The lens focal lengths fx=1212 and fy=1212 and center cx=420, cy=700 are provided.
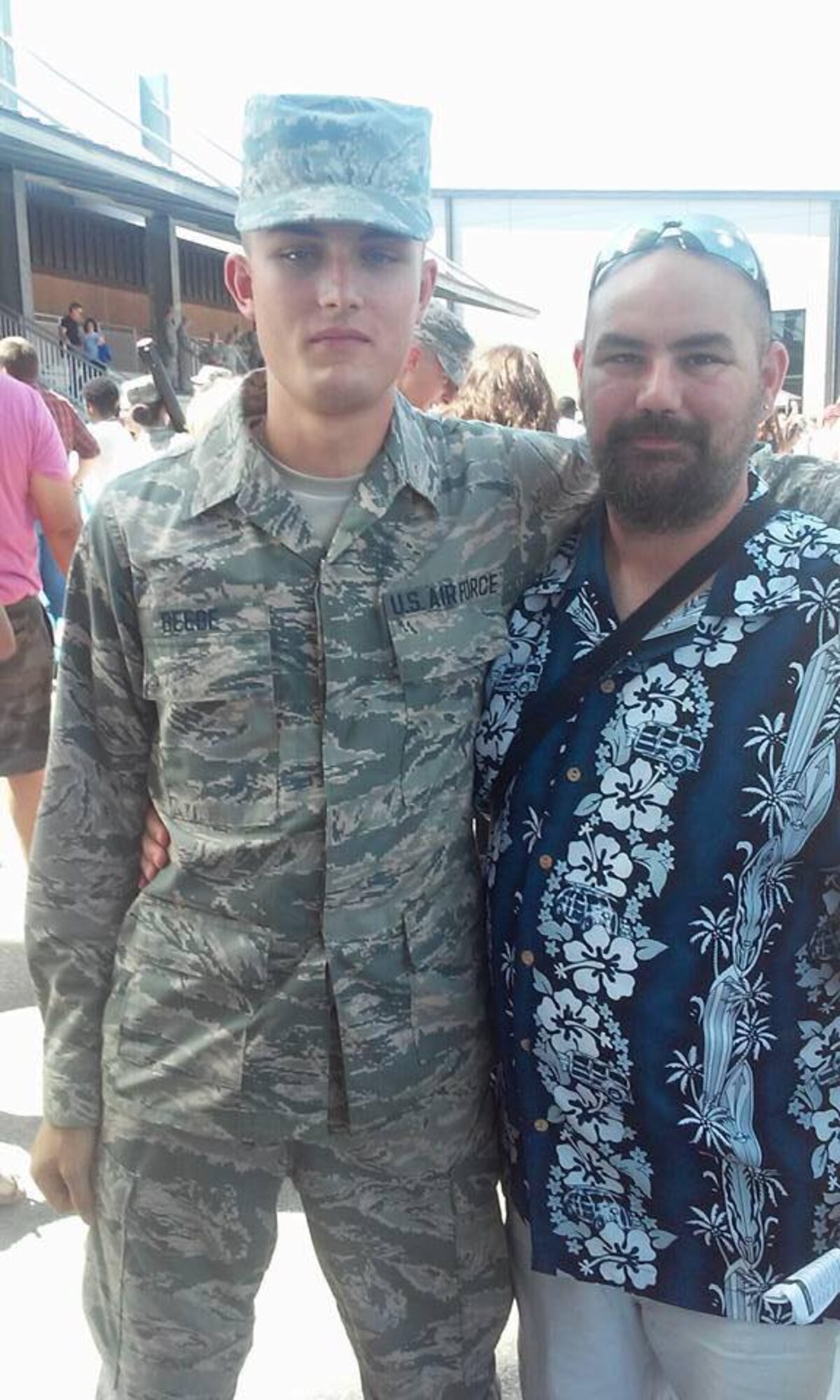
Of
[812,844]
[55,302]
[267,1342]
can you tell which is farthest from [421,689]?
[55,302]

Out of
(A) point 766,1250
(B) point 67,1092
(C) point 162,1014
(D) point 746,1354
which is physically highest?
(C) point 162,1014

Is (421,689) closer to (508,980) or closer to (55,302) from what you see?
(508,980)

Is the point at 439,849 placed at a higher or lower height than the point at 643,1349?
higher

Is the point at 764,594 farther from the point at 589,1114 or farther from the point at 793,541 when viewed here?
the point at 589,1114

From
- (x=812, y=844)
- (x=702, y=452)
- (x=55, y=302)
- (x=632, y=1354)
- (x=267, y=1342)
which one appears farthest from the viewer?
(x=55, y=302)

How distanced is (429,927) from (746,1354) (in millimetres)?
673

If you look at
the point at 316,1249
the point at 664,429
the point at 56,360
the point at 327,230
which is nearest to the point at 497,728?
the point at 664,429

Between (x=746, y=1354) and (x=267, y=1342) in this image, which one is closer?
(x=746, y=1354)

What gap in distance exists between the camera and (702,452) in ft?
5.21

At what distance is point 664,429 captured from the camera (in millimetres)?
1600

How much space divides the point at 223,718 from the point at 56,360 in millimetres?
17117

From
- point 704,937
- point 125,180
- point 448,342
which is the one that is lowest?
point 704,937

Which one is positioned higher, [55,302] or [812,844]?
[55,302]

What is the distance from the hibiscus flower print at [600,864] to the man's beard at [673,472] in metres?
0.43
